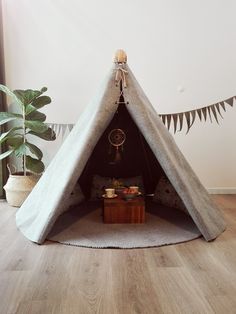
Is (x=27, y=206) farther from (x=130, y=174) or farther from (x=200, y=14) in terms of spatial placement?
(x=200, y=14)

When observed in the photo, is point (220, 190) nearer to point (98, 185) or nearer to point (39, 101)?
point (98, 185)

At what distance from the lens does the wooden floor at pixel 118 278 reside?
1.40 meters

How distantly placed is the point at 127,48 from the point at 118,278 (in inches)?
97.4

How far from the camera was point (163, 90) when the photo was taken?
343 cm

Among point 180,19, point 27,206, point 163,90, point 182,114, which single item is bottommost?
point 27,206

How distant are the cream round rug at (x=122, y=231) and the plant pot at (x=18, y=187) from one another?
52 cm

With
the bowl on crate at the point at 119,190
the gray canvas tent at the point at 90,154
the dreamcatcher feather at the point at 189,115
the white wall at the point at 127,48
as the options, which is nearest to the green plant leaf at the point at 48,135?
the white wall at the point at 127,48

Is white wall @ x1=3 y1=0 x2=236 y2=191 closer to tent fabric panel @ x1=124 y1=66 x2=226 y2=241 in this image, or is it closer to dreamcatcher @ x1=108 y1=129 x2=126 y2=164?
dreamcatcher @ x1=108 y1=129 x2=126 y2=164

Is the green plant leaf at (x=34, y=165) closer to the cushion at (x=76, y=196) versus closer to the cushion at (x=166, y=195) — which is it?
the cushion at (x=76, y=196)

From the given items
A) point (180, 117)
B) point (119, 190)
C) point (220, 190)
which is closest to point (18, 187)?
point (119, 190)

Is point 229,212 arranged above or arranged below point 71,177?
below

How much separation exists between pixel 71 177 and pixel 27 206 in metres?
0.64

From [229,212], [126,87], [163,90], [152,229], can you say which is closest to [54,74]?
[163,90]

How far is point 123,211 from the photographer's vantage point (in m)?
2.43
